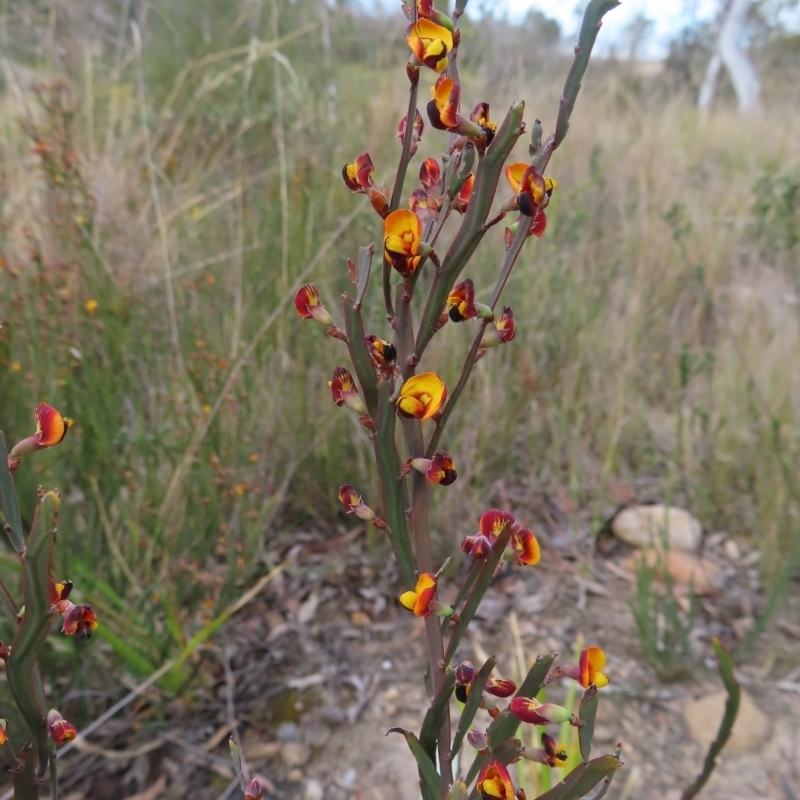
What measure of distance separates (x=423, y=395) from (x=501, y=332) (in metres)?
0.08

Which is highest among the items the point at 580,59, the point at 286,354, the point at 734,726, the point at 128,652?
the point at 580,59

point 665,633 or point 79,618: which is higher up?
point 79,618

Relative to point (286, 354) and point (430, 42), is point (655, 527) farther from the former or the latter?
point (430, 42)

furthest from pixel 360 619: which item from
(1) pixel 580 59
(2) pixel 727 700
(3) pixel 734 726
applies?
(1) pixel 580 59

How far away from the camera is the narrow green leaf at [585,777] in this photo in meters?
0.36

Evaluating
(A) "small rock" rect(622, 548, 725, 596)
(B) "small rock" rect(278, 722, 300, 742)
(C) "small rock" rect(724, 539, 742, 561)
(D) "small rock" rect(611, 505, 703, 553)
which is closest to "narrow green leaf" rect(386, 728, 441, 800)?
(B) "small rock" rect(278, 722, 300, 742)

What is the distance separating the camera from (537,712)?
39 centimetres

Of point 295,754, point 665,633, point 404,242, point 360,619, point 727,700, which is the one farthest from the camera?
point 360,619

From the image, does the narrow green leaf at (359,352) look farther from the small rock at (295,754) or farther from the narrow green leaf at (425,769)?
the small rock at (295,754)

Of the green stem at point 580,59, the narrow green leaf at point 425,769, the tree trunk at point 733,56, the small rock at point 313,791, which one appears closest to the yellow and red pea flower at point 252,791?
the narrow green leaf at point 425,769

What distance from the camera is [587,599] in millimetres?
1617

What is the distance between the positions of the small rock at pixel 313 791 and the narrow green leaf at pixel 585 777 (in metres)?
0.94

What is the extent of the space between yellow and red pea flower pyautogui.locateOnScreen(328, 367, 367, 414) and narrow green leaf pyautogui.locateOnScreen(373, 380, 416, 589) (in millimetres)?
37

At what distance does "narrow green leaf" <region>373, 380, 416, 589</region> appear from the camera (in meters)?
0.37
